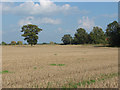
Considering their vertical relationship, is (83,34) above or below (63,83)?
above

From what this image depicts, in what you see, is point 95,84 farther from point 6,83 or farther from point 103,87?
point 6,83

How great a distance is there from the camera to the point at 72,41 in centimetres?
11938

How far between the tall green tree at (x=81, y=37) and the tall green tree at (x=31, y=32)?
1600 inches

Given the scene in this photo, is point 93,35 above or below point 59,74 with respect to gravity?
above

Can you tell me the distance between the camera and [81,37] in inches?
4345

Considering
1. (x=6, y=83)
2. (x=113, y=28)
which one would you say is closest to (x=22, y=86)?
(x=6, y=83)

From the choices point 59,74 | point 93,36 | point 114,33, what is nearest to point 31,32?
point 114,33

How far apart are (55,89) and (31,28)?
72.4 metres

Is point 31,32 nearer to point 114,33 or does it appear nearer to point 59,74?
point 114,33

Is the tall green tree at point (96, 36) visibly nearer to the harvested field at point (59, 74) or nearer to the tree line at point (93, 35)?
the tree line at point (93, 35)

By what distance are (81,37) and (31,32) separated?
143 ft

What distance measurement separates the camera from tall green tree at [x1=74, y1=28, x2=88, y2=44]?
109088mm

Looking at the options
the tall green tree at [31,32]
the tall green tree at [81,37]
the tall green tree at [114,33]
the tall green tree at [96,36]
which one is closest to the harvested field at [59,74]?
the tall green tree at [114,33]

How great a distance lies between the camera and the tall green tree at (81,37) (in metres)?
109
